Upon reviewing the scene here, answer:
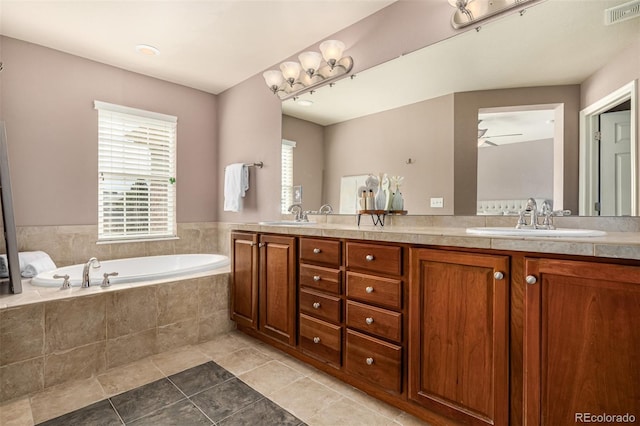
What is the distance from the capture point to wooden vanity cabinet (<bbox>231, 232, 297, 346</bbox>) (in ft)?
6.86

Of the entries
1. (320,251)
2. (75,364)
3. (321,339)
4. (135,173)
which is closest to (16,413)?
(75,364)

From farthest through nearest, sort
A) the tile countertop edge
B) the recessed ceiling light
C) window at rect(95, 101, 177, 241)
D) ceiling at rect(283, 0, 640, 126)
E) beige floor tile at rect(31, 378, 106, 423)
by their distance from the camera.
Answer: window at rect(95, 101, 177, 241) < the recessed ceiling light < beige floor tile at rect(31, 378, 106, 423) < ceiling at rect(283, 0, 640, 126) < the tile countertop edge

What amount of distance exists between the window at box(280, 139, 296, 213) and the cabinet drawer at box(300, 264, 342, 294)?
3.48 ft

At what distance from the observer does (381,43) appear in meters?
2.22

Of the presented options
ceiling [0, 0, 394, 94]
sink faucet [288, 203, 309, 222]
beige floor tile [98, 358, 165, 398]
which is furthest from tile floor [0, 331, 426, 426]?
ceiling [0, 0, 394, 94]

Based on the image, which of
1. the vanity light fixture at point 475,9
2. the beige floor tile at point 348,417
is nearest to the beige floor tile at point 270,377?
the beige floor tile at point 348,417

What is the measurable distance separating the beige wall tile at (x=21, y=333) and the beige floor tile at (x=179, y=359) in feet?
2.17

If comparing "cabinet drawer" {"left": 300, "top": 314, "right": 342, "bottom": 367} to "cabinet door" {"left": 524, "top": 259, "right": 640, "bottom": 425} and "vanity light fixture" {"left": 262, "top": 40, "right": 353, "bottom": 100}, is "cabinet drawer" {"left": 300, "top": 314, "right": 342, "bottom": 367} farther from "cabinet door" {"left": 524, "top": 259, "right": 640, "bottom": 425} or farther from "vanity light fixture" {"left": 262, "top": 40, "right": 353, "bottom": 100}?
"vanity light fixture" {"left": 262, "top": 40, "right": 353, "bottom": 100}

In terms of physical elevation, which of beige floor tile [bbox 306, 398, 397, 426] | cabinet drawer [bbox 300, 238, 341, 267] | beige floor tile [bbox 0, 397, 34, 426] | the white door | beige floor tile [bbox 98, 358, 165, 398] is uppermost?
the white door

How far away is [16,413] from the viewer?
1.62m

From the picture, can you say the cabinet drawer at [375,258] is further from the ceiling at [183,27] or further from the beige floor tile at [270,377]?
the ceiling at [183,27]

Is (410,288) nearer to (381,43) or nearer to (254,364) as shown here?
(254,364)

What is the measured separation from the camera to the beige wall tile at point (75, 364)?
1.85 m

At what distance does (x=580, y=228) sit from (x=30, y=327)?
297 centimetres
